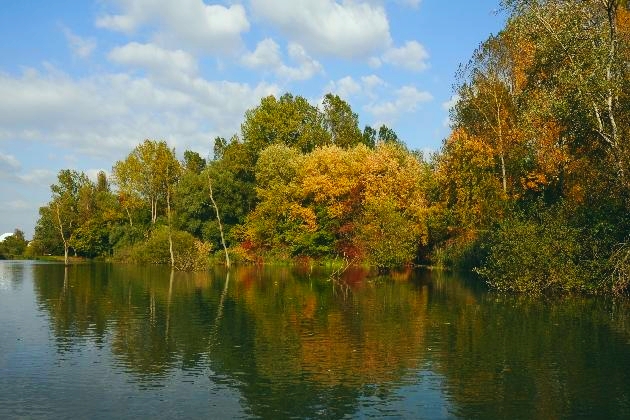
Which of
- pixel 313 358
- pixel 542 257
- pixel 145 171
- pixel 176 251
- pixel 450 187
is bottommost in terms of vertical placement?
pixel 313 358

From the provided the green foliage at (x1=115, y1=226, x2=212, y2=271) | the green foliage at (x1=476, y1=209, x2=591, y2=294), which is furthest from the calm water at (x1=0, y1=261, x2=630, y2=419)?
the green foliage at (x1=115, y1=226, x2=212, y2=271)

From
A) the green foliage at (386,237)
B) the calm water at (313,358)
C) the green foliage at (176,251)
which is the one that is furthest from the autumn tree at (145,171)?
the calm water at (313,358)

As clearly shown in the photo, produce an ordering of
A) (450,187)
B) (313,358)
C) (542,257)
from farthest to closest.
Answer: (450,187)
(542,257)
(313,358)

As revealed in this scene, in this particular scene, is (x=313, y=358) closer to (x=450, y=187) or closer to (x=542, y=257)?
(x=542, y=257)

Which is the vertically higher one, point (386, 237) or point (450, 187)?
point (450, 187)

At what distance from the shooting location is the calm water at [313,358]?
47.8ft

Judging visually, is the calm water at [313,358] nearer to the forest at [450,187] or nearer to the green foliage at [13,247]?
the forest at [450,187]

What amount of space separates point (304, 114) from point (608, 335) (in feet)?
256

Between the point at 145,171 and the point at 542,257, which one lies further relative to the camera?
the point at 145,171

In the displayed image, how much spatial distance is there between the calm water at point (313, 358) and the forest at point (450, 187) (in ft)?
19.9

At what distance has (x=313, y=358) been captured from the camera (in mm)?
19609

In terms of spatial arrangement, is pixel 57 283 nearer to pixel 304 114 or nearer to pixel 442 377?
pixel 442 377

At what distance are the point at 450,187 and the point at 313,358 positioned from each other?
1807 inches

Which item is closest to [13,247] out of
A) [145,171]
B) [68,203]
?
[68,203]
